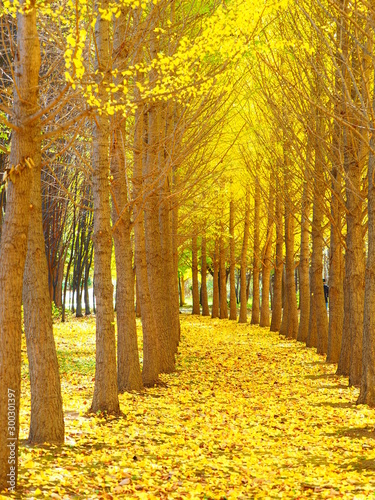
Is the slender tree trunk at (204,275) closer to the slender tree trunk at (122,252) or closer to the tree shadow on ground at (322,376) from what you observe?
the tree shadow on ground at (322,376)

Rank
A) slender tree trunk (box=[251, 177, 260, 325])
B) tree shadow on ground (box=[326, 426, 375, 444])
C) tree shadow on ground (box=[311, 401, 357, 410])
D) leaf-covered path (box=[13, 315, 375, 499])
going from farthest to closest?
slender tree trunk (box=[251, 177, 260, 325])
tree shadow on ground (box=[311, 401, 357, 410])
tree shadow on ground (box=[326, 426, 375, 444])
leaf-covered path (box=[13, 315, 375, 499])

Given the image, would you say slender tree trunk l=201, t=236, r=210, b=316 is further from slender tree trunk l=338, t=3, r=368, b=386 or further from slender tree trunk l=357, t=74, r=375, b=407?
slender tree trunk l=357, t=74, r=375, b=407

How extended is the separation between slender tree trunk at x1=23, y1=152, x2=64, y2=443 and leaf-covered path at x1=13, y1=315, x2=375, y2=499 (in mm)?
268

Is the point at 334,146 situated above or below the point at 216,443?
above

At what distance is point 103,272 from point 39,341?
73.6 inches

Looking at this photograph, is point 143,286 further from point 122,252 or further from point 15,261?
point 15,261

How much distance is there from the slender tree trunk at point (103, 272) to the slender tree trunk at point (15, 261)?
113 inches

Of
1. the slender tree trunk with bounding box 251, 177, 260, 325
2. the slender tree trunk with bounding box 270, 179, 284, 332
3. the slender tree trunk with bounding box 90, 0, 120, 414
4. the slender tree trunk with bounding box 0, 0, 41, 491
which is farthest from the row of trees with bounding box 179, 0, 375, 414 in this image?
the slender tree trunk with bounding box 0, 0, 41, 491

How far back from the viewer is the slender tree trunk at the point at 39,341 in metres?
6.00

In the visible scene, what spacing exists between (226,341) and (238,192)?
810cm

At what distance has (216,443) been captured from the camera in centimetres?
727

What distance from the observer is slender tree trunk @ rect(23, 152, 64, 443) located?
6.00 meters

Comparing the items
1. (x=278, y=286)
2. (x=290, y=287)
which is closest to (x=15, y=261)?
(x=290, y=287)

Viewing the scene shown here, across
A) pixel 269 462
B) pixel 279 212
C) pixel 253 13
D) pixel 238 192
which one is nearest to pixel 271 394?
pixel 269 462
